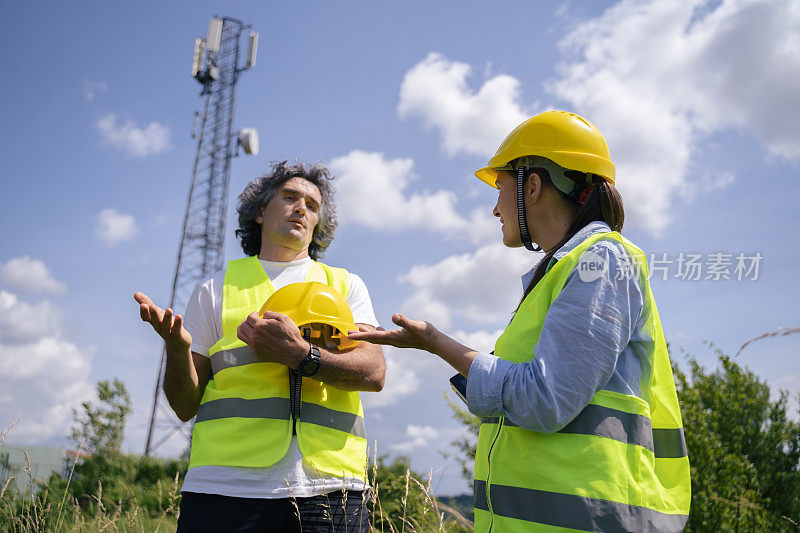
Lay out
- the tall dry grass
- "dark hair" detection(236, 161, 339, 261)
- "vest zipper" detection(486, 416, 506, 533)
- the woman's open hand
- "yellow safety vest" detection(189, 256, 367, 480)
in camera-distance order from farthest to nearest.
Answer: "dark hair" detection(236, 161, 339, 261) → the tall dry grass → "yellow safety vest" detection(189, 256, 367, 480) → the woman's open hand → "vest zipper" detection(486, 416, 506, 533)

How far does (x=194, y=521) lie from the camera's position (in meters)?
2.54

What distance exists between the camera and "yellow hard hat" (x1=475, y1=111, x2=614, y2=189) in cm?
199

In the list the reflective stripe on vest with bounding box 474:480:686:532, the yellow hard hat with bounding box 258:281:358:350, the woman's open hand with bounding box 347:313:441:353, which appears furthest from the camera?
the yellow hard hat with bounding box 258:281:358:350

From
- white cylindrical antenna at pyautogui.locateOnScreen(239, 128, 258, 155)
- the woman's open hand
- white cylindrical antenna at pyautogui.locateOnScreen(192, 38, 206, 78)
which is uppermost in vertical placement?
white cylindrical antenna at pyautogui.locateOnScreen(192, 38, 206, 78)

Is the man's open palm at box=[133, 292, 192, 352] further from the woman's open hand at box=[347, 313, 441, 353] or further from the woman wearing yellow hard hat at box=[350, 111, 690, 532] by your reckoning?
the woman wearing yellow hard hat at box=[350, 111, 690, 532]

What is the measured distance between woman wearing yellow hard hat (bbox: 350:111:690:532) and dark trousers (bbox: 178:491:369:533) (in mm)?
986

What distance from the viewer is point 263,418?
2652mm

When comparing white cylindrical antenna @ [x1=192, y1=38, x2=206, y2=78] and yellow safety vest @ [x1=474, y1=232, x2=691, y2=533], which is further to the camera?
white cylindrical antenna @ [x1=192, y1=38, x2=206, y2=78]

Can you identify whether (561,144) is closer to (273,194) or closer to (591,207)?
(591,207)

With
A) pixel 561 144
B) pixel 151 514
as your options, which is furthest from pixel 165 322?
pixel 151 514

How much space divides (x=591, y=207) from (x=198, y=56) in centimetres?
1916

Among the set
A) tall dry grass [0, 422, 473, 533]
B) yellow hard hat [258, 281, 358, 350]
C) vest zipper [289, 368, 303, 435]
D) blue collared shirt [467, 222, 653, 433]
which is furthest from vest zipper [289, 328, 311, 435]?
blue collared shirt [467, 222, 653, 433]

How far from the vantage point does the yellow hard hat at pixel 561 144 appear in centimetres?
199

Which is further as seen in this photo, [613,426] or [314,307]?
[314,307]
